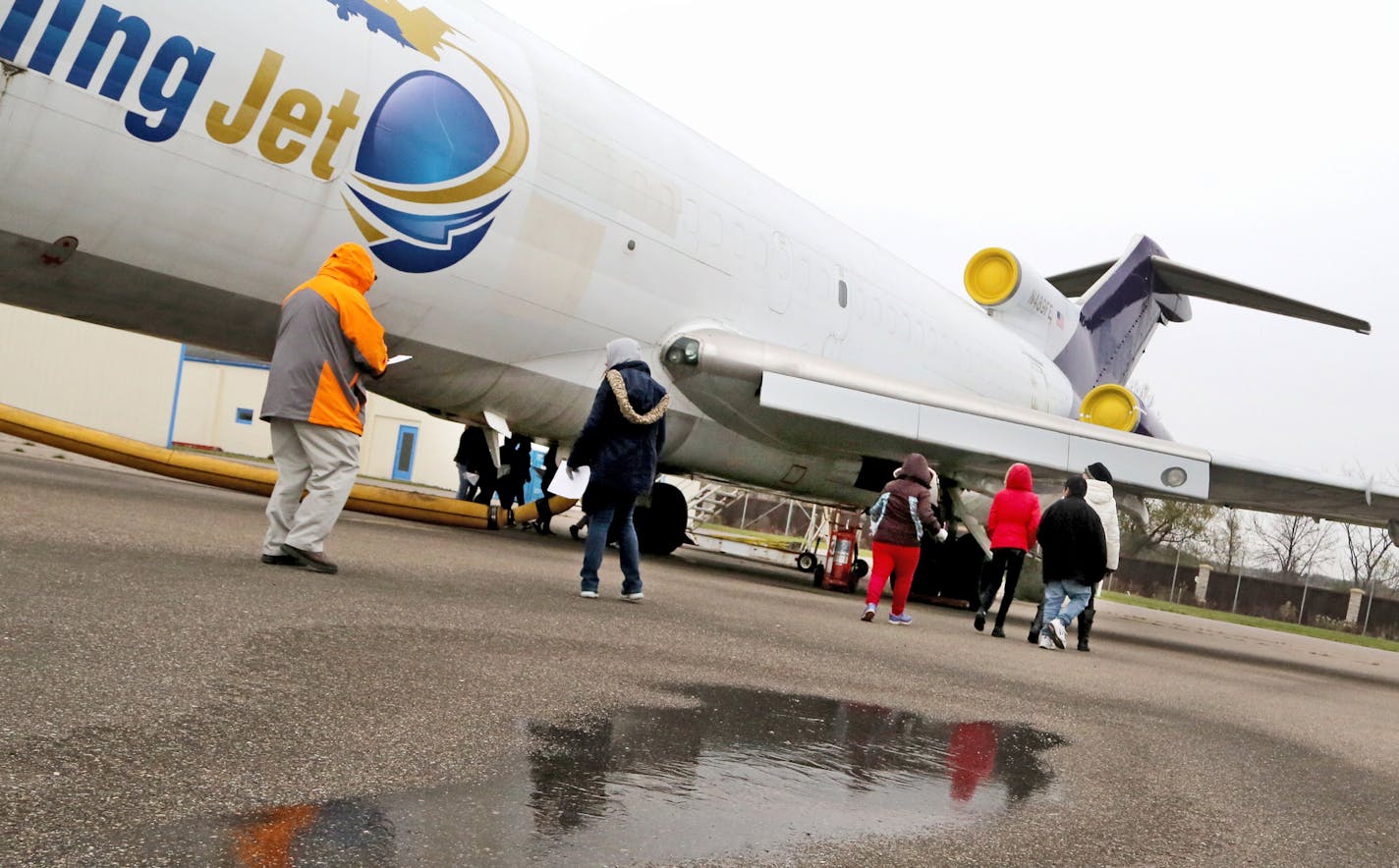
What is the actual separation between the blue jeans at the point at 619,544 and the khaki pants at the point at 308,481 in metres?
1.51

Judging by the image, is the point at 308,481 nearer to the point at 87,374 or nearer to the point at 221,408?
the point at 87,374

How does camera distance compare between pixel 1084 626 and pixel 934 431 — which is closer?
pixel 1084 626

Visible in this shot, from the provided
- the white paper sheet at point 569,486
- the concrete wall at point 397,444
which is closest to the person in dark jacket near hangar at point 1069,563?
the white paper sheet at point 569,486

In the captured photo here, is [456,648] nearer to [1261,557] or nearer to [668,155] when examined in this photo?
[668,155]

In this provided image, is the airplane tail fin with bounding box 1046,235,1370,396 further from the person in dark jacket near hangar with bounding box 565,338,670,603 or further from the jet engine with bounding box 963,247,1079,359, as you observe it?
the person in dark jacket near hangar with bounding box 565,338,670,603

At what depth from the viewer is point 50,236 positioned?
6.82 metres

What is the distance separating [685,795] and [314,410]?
3810mm

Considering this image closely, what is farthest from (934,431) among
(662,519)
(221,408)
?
(221,408)

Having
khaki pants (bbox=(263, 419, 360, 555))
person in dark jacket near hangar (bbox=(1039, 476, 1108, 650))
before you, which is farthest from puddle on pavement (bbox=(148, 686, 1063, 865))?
person in dark jacket near hangar (bbox=(1039, 476, 1108, 650))

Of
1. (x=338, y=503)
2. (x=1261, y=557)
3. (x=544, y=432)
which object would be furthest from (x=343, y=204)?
(x=1261, y=557)

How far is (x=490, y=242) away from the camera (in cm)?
884

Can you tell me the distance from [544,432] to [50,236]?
447 cm

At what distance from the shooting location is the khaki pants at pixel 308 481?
6.30m

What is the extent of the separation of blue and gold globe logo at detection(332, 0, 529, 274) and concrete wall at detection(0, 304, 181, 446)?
664 inches
